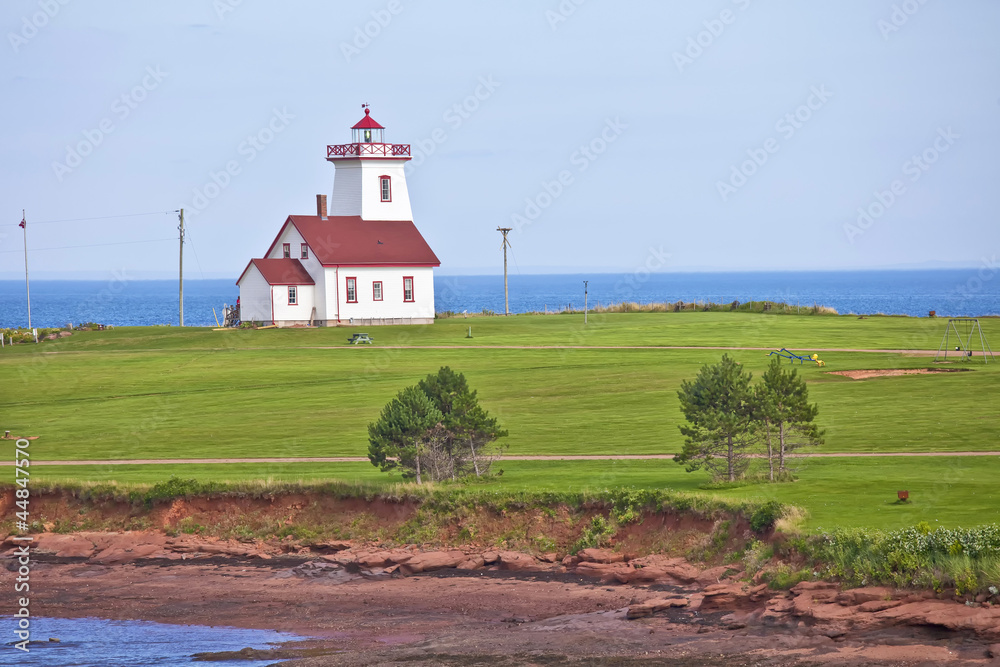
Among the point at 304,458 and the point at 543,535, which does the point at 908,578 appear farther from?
the point at 304,458

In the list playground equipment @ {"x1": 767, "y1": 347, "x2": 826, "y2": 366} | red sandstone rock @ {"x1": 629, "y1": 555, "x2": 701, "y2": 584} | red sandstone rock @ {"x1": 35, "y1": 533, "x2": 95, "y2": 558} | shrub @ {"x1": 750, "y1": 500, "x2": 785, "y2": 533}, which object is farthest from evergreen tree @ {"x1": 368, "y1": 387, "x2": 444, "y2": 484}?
playground equipment @ {"x1": 767, "y1": 347, "x2": 826, "y2": 366}

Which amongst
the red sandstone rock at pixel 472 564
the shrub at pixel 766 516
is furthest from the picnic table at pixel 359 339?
the shrub at pixel 766 516

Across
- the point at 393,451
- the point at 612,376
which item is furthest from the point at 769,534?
the point at 612,376

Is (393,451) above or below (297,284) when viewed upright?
below

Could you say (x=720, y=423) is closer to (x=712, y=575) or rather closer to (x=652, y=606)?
(x=712, y=575)

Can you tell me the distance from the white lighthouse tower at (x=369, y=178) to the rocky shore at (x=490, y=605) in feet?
171

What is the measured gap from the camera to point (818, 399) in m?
42.8

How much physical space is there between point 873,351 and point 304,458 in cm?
3453

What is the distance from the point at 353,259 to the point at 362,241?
7.70ft

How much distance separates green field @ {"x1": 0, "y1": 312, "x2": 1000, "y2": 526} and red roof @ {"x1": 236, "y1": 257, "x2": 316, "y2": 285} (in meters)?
4.80

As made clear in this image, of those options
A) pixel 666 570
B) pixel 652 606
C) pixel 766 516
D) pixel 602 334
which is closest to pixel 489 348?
pixel 602 334

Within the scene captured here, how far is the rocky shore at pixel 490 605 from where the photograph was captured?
18938 mm

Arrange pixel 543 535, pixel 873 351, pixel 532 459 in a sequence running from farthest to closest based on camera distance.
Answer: pixel 873 351, pixel 532 459, pixel 543 535

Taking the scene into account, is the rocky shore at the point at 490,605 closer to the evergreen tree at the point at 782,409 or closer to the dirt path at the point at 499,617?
the dirt path at the point at 499,617
